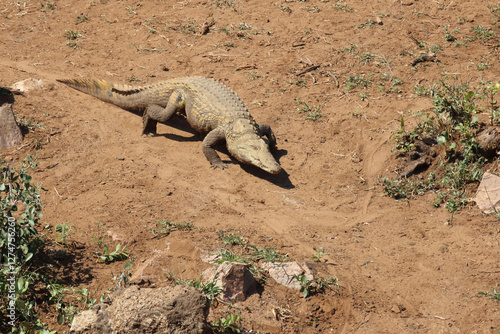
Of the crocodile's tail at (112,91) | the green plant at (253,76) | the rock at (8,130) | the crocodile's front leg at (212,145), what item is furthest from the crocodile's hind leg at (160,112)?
the rock at (8,130)

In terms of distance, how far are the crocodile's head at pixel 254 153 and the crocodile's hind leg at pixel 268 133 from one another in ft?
0.62

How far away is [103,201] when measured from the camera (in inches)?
232

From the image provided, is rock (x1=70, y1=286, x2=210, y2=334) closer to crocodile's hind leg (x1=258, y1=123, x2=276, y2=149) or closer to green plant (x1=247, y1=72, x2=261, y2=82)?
crocodile's hind leg (x1=258, y1=123, x2=276, y2=149)

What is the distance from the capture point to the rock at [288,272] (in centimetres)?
469

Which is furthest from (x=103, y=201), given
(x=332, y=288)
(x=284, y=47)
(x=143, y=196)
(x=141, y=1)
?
(x=141, y=1)

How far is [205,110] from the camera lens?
760 cm

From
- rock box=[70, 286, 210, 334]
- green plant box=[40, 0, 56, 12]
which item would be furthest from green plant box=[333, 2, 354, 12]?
rock box=[70, 286, 210, 334]

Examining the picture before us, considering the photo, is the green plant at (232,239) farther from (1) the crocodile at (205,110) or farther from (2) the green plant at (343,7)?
(2) the green plant at (343,7)

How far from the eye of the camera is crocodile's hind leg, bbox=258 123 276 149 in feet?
24.3

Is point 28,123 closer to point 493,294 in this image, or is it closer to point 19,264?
point 19,264

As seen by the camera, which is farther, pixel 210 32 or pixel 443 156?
pixel 210 32

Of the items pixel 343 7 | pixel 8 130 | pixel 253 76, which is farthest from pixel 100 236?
pixel 343 7

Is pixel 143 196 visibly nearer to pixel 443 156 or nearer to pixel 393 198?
pixel 393 198

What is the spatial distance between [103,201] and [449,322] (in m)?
3.88
